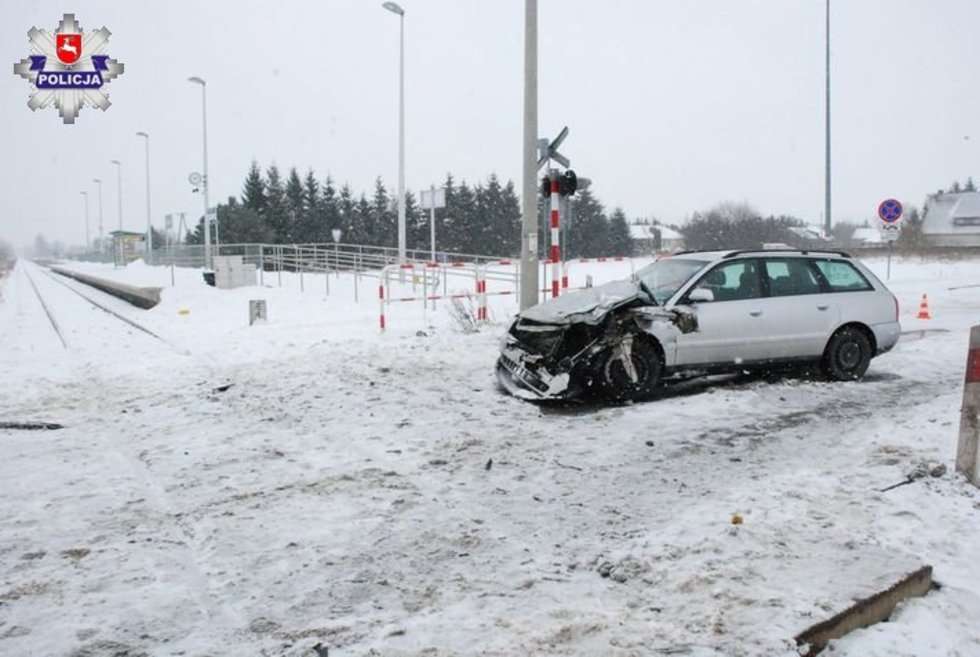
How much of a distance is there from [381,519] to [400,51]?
23334 mm

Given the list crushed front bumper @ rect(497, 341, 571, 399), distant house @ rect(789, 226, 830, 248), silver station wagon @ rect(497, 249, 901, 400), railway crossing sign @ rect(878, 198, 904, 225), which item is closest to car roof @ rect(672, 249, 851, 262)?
silver station wagon @ rect(497, 249, 901, 400)

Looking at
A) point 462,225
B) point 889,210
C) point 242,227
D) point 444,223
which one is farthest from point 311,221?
point 889,210

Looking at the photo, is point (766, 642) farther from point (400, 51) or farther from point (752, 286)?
point (400, 51)

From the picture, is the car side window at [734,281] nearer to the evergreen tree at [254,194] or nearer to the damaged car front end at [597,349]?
the damaged car front end at [597,349]

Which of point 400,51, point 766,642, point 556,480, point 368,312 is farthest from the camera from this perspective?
point 400,51

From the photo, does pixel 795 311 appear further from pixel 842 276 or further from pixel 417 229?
pixel 417 229

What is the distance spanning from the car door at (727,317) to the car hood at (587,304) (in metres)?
0.64

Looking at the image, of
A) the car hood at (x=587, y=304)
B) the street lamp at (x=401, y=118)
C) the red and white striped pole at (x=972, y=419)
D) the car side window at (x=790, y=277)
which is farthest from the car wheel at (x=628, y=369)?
the street lamp at (x=401, y=118)

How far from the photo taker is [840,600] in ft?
10.5

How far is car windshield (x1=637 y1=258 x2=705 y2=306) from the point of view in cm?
828

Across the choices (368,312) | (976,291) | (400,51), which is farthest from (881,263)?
(368,312)

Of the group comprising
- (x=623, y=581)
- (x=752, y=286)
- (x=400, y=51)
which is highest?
(x=400, y=51)

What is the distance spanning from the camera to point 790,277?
866 centimetres

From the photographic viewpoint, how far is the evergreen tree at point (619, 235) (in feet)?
237
